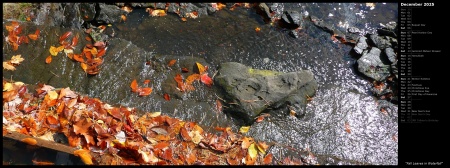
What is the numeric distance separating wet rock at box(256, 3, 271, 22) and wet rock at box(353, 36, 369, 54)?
6.99 feet

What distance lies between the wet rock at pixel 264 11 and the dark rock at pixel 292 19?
363 millimetres

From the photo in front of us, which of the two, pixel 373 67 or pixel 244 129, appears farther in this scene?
pixel 373 67

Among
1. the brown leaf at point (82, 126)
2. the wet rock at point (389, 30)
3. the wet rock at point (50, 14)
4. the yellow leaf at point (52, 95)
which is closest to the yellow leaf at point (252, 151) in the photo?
the brown leaf at point (82, 126)

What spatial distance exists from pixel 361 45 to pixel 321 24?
3.54ft

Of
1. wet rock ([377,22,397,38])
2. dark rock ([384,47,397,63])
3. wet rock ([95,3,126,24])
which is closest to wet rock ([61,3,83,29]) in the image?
wet rock ([95,3,126,24])

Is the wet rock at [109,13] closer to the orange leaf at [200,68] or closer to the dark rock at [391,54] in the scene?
the orange leaf at [200,68]

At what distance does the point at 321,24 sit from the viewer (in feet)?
26.1

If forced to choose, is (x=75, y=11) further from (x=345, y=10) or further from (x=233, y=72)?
(x=345, y=10)

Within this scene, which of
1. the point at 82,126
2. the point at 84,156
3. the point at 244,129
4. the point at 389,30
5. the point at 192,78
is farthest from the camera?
the point at 389,30

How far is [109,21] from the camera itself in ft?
25.3

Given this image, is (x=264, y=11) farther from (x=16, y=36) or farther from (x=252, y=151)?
(x=16, y=36)

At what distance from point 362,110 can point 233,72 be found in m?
2.57

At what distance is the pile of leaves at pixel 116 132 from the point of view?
4.82m

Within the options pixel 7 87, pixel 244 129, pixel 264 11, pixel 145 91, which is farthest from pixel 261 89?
pixel 7 87
